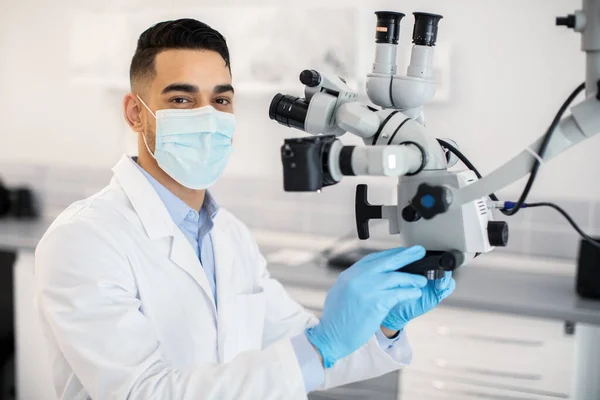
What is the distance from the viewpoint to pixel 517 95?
2.55 meters

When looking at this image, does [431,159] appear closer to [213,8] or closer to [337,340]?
[337,340]

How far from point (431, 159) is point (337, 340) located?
0.33m

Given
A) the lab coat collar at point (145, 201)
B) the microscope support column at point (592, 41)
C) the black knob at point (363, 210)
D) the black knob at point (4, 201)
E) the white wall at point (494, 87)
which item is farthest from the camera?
the black knob at point (4, 201)

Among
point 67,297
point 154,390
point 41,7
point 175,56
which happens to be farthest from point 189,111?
point 41,7

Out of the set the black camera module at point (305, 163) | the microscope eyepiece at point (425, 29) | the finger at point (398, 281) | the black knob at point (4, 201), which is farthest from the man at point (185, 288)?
the black knob at point (4, 201)

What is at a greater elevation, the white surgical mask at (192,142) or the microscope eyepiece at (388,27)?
the microscope eyepiece at (388,27)

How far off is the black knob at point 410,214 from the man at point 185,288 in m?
0.07

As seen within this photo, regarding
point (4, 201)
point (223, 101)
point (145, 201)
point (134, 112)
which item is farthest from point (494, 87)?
point (4, 201)

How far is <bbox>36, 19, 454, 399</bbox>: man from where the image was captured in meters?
1.08

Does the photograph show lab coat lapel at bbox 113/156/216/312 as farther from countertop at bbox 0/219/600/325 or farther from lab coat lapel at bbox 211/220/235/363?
countertop at bbox 0/219/600/325

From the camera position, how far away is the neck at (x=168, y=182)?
1514mm

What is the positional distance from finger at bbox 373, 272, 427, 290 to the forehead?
613 millimetres

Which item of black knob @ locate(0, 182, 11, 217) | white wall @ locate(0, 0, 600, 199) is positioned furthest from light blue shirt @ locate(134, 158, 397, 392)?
black knob @ locate(0, 182, 11, 217)

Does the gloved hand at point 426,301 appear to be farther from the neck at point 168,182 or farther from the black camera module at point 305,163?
the neck at point 168,182
